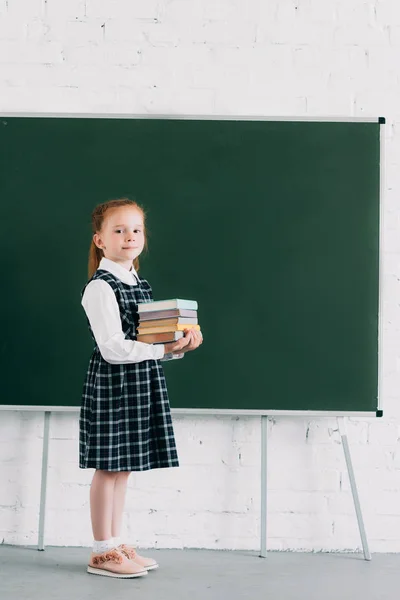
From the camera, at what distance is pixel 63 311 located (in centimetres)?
270

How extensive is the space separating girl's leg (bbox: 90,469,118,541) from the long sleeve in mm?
376

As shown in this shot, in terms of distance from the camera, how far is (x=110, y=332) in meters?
2.22

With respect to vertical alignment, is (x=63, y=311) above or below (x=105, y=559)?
above

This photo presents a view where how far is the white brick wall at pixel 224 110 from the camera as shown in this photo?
2766mm

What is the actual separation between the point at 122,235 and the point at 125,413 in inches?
22.9

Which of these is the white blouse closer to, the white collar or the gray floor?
the white collar

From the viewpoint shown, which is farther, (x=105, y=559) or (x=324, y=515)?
(x=324, y=515)

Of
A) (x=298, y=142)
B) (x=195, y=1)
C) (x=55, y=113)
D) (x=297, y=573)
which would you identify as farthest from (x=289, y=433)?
(x=195, y=1)

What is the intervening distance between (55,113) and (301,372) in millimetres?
1357

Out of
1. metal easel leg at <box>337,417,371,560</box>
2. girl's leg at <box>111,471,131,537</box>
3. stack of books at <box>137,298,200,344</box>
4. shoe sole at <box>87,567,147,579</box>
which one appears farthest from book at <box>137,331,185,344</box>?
metal easel leg at <box>337,417,371,560</box>

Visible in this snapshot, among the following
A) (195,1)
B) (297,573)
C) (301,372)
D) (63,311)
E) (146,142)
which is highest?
(195,1)

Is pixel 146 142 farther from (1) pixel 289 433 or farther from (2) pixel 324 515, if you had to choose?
(2) pixel 324 515

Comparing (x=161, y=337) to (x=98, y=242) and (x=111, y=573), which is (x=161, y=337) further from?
(x=111, y=573)

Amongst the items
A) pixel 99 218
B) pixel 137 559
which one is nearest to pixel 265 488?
pixel 137 559
